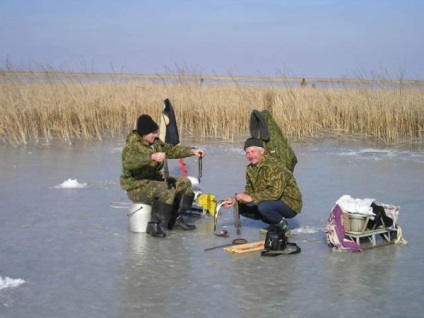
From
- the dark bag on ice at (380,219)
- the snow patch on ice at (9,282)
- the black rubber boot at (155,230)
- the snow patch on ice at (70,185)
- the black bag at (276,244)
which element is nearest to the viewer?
the snow patch on ice at (9,282)

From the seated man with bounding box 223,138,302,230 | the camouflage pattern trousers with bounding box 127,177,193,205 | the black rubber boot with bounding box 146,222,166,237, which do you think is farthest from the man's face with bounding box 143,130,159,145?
the seated man with bounding box 223,138,302,230

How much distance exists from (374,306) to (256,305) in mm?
715

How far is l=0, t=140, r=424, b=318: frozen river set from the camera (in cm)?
421

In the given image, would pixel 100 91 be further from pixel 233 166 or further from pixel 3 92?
pixel 233 166

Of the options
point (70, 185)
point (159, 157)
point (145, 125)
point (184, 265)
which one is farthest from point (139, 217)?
point (70, 185)

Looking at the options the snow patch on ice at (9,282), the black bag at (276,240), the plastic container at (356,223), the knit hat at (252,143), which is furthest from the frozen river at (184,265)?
the knit hat at (252,143)

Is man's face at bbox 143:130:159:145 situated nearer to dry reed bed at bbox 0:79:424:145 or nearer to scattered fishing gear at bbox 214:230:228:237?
scattered fishing gear at bbox 214:230:228:237

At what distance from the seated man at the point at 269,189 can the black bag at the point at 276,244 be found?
0.98 ft

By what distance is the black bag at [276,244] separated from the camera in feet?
17.6

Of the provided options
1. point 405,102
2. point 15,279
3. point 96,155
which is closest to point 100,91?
point 96,155

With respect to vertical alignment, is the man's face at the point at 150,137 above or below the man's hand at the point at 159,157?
above

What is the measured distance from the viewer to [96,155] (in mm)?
11242

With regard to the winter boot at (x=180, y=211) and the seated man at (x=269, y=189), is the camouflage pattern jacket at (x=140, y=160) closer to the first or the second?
the winter boot at (x=180, y=211)

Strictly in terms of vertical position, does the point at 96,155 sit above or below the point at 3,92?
below
